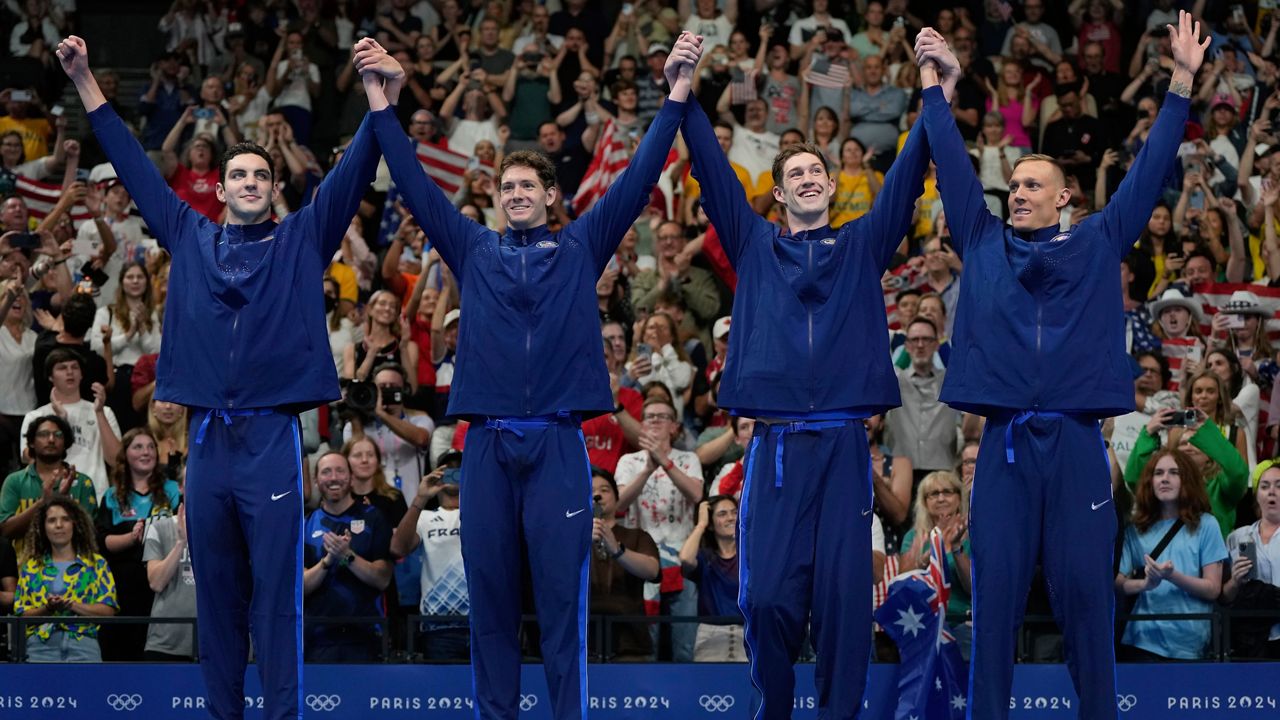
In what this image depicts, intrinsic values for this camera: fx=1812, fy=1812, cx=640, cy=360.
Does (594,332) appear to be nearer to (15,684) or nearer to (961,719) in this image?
(961,719)

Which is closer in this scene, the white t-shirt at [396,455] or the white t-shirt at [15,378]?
the white t-shirt at [396,455]

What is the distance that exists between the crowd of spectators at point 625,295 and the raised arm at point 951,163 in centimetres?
95

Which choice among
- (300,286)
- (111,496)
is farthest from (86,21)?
(300,286)

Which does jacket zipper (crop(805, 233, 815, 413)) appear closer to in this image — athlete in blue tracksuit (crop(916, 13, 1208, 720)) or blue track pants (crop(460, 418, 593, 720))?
athlete in blue tracksuit (crop(916, 13, 1208, 720))

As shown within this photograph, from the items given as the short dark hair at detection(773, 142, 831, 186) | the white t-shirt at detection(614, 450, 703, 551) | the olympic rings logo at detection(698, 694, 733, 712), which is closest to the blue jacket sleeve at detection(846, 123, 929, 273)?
the short dark hair at detection(773, 142, 831, 186)

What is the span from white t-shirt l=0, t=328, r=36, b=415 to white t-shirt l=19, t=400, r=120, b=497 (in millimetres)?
638

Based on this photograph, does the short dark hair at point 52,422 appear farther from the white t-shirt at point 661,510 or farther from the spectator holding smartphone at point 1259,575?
the spectator holding smartphone at point 1259,575

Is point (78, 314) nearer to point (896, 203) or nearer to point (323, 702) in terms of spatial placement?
point (323, 702)

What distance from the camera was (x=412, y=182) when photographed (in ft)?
22.9

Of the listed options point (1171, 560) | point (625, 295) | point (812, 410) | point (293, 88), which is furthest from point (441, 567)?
point (293, 88)

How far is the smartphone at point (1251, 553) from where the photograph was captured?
9.05 m

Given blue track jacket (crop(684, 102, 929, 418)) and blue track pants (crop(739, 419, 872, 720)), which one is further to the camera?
blue track jacket (crop(684, 102, 929, 418))

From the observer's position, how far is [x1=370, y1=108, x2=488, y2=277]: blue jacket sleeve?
6.94m

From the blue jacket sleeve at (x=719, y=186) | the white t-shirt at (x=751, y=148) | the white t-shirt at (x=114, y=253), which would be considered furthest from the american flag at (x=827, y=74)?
the blue jacket sleeve at (x=719, y=186)
